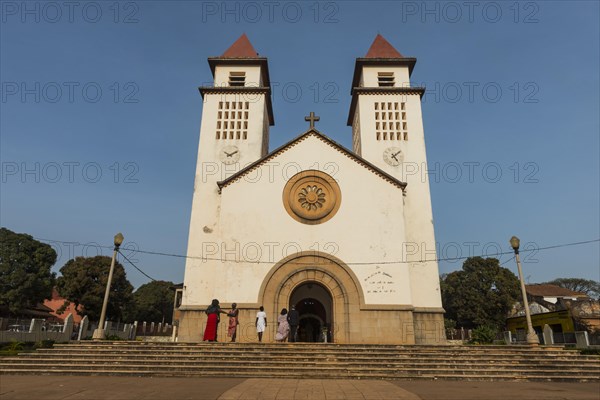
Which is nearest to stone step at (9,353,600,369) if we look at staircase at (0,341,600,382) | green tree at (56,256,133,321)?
staircase at (0,341,600,382)

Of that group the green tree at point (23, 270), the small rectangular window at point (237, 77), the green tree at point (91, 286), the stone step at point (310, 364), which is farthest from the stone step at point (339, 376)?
the green tree at point (91, 286)

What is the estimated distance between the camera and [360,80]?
28484mm

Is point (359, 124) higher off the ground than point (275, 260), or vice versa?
point (359, 124)

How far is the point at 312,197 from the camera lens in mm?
21500

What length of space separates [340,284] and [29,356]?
Result: 43.0ft

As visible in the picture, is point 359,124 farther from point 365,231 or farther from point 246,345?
point 246,345

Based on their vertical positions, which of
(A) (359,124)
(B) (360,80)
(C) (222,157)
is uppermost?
(B) (360,80)

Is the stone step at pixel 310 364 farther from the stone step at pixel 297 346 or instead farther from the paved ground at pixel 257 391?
the paved ground at pixel 257 391

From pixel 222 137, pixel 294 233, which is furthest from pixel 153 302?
pixel 294 233

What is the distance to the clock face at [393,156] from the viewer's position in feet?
81.5

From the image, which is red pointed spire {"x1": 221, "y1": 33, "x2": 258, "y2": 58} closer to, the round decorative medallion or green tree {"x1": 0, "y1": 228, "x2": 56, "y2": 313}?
the round decorative medallion

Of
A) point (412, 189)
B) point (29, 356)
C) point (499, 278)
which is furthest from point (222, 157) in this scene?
point (499, 278)

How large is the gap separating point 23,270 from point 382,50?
39299 millimetres

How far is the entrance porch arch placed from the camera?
19.4 metres
